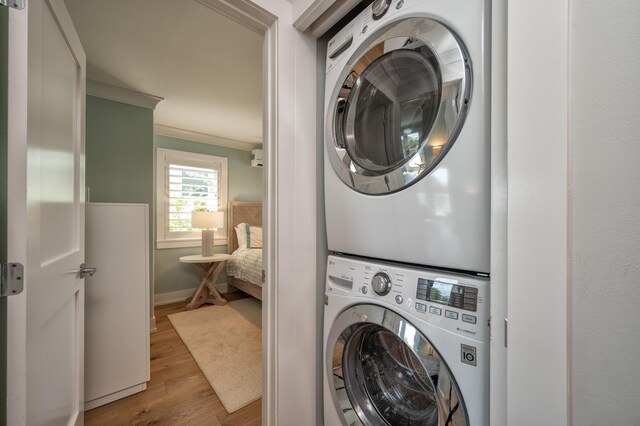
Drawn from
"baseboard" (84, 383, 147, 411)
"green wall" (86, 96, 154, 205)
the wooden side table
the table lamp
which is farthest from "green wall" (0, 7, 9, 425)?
the table lamp

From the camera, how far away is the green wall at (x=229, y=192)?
11.2 ft

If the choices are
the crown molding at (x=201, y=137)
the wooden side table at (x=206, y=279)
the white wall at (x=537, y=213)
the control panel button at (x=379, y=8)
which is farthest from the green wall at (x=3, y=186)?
the crown molding at (x=201, y=137)

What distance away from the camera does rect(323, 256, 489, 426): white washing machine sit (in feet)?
2.00

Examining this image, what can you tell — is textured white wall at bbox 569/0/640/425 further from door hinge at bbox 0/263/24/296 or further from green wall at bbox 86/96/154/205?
green wall at bbox 86/96/154/205

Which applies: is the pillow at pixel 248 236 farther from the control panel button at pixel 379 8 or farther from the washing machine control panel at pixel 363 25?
the control panel button at pixel 379 8

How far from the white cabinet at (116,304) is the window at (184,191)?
1884 millimetres

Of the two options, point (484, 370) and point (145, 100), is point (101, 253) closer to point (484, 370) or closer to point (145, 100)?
point (145, 100)

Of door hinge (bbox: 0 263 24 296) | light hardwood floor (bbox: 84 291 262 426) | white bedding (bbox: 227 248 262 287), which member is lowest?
light hardwood floor (bbox: 84 291 262 426)

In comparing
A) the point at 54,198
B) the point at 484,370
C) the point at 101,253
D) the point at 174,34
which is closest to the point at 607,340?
the point at 484,370

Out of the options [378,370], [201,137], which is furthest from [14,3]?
[201,137]

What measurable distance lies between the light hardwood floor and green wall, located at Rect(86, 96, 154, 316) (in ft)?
5.45

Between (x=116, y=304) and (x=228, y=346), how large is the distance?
1.01 metres

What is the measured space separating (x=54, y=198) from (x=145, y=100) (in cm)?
237

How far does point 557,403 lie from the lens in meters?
0.43
